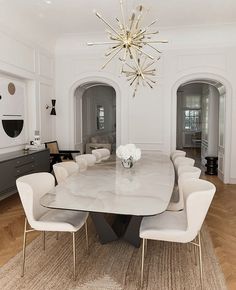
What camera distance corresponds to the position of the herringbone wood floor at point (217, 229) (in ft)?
9.17

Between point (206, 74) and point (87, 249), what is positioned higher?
point (206, 74)

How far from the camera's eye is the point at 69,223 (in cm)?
251

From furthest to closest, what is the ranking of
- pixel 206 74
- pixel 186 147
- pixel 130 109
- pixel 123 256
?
1. pixel 186 147
2. pixel 130 109
3. pixel 206 74
4. pixel 123 256

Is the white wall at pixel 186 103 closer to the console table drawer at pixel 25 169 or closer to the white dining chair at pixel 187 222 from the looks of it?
the console table drawer at pixel 25 169

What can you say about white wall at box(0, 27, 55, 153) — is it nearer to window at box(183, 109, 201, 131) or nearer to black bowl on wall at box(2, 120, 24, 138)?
black bowl on wall at box(2, 120, 24, 138)

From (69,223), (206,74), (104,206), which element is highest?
(206,74)

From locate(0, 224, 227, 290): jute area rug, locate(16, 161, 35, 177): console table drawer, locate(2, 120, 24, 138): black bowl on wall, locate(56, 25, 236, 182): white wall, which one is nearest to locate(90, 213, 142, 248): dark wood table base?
locate(0, 224, 227, 290): jute area rug

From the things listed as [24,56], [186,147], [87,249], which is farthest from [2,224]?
[186,147]

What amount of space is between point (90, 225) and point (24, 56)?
3766mm

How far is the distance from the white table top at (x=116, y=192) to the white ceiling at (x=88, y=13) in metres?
3.11

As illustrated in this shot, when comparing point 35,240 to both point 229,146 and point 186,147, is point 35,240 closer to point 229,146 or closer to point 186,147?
point 229,146

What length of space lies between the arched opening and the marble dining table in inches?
155

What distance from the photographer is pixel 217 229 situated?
11.9ft

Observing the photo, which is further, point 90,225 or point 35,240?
point 90,225
